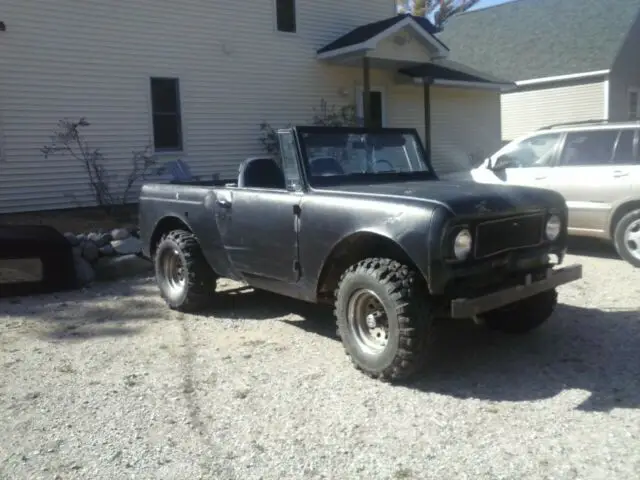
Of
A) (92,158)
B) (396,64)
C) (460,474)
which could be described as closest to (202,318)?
(460,474)

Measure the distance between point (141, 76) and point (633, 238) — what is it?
983 centimetres

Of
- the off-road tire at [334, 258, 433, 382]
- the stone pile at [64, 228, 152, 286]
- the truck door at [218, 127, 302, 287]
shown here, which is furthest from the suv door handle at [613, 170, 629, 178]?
the stone pile at [64, 228, 152, 286]

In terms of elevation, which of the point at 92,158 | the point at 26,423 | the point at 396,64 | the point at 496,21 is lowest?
the point at 26,423

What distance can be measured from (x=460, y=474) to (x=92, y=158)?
436 inches

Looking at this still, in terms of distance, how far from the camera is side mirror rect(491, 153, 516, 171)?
28.9ft

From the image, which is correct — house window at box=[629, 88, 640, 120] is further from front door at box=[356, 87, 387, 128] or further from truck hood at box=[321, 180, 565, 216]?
truck hood at box=[321, 180, 565, 216]

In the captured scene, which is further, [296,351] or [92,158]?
[92,158]

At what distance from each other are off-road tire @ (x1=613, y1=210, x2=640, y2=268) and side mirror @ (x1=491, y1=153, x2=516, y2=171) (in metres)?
1.71

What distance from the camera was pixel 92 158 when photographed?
1258cm

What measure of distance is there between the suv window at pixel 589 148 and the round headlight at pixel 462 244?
4.85 meters

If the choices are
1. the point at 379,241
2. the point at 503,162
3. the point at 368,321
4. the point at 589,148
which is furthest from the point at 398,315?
the point at 503,162

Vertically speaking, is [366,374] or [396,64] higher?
[396,64]

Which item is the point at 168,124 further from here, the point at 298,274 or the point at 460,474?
the point at 460,474

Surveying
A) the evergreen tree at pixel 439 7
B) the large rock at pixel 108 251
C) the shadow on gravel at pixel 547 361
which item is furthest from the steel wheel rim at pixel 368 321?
the evergreen tree at pixel 439 7
